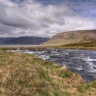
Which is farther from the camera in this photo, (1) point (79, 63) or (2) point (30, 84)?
(1) point (79, 63)

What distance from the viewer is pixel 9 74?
17141 mm

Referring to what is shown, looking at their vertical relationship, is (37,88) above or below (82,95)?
above

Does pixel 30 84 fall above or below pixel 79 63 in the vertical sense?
above

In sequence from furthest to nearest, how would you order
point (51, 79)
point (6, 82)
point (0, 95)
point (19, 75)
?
point (51, 79) → point (19, 75) → point (6, 82) → point (0, 95)

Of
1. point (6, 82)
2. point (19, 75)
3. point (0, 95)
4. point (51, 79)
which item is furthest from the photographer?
point (51, 79)

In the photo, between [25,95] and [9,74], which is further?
[9,74]

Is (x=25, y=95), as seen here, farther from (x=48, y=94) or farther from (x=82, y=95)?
(x=82, y=95)

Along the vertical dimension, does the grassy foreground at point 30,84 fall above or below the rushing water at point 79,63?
above

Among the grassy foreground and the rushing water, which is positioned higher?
the grassy foreground

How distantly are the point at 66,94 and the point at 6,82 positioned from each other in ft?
16.7

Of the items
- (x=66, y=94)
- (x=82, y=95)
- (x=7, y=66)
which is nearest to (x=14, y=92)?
(x=7, y=66)

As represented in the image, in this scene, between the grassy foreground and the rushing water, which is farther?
the rushing water

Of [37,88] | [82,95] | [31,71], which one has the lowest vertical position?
[82,95]

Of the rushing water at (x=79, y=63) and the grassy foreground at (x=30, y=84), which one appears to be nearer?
the grassy foreground at (x=30, y=84)
